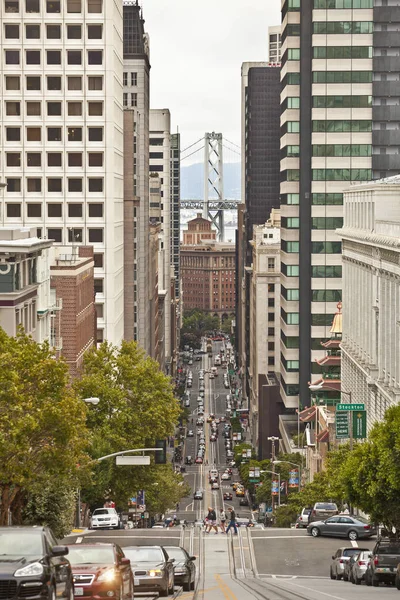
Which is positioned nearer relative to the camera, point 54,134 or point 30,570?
point 30,570

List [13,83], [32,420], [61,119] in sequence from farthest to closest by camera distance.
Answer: [61,119] → [13,83] → [32,420]

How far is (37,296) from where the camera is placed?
84.9 metres

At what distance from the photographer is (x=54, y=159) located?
126 metres

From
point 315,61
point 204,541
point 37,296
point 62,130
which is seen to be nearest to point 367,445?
point 204,541

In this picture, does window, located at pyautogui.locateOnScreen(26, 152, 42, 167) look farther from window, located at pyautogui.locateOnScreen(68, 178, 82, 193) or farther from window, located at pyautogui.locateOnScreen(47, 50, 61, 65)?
window, located at pyautogui.locateOnScreen(47, 50, 61, 65)

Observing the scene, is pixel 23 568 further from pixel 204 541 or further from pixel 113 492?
pixel 113 492

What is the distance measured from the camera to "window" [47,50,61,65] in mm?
124250

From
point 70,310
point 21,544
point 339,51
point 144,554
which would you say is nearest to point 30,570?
point 21,544

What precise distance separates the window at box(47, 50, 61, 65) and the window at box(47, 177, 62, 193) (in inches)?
401

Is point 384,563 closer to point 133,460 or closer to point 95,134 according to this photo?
point 133,460

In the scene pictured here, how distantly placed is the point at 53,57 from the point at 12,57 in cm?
358

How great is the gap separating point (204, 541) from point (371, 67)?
9049cm

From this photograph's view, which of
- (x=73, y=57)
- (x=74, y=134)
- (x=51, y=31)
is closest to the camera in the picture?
(x=51, y=31)

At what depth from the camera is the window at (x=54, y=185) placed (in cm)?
12569
